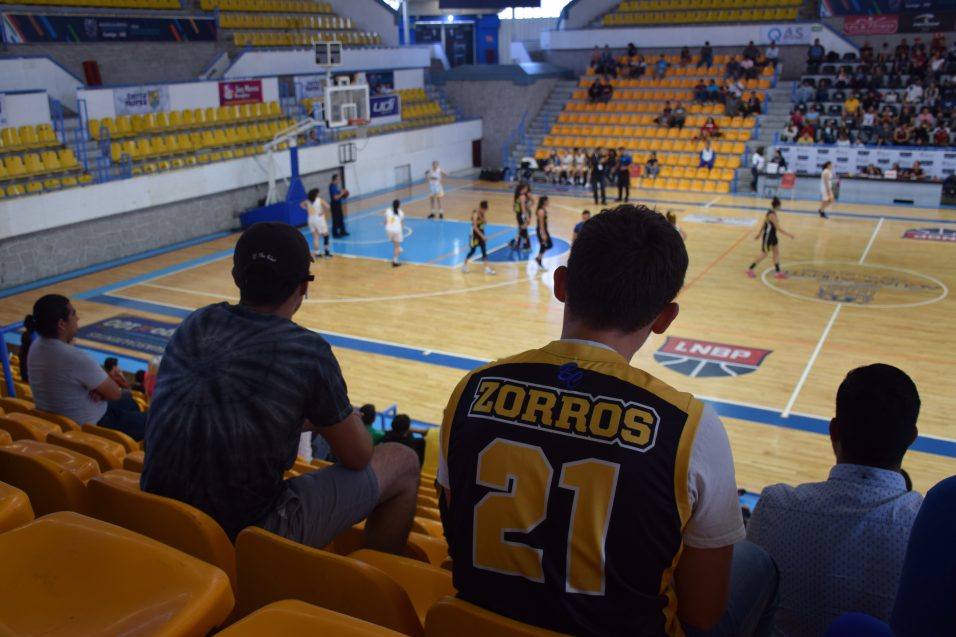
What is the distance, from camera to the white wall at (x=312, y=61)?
23719 millimetres

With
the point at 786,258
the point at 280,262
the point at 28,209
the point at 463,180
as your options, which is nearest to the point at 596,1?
the point at 463,180

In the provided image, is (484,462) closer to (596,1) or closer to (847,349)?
(847,349)

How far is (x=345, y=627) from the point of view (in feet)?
5.32

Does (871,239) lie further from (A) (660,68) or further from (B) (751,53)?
(A) (660,68)

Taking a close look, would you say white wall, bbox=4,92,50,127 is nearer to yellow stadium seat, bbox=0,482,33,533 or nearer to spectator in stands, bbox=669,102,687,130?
yellow stadium seat, bbox=0,482,33,533

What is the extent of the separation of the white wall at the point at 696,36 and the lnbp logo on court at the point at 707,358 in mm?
20232

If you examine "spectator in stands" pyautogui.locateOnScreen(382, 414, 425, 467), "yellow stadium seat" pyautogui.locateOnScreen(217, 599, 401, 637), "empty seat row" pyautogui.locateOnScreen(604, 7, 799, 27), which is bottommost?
"spectator in stands" pyautogui.locateOnScreen(382, 414, 425, 467)

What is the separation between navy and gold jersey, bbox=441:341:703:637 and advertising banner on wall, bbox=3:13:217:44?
21433 mm

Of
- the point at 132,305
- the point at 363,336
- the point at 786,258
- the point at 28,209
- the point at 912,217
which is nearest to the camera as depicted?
the point at 363,336

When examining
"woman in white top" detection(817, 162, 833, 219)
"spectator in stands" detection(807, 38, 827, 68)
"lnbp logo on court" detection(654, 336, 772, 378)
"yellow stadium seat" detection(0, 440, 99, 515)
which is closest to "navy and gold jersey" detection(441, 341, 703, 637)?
"yellow stadium seat" detection(0, 440, 99, 515)

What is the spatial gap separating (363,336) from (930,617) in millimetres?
11377

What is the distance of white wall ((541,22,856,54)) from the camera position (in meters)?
28.1

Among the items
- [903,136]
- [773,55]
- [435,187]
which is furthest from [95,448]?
[773,55]

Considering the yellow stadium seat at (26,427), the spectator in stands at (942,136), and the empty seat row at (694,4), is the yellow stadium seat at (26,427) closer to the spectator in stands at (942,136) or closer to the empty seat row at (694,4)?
the spectator in stands at (942,136)
